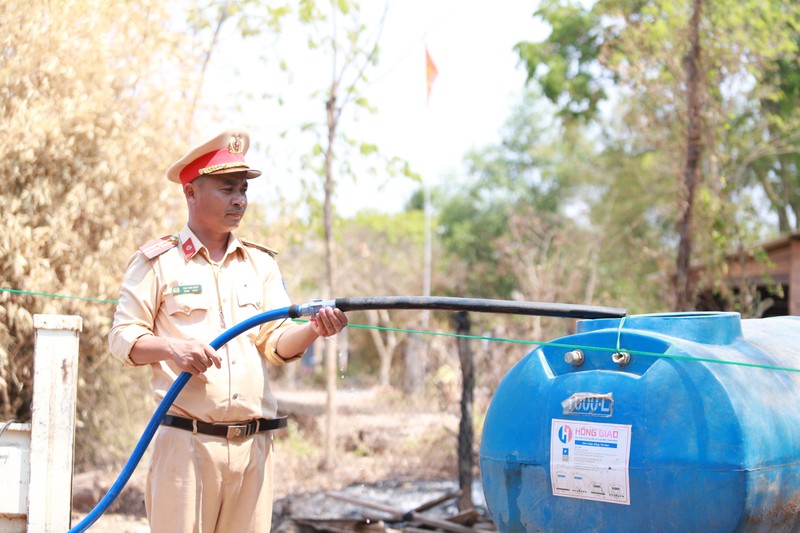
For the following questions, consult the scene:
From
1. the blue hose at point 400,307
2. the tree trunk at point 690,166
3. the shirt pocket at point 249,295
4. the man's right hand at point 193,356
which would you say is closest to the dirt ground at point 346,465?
the shirt pocket at point 249,295

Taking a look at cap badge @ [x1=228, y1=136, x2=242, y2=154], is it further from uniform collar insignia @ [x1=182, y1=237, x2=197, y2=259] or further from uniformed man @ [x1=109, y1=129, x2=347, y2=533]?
uniform collar insignia @ [x1=182, y1=237, x2=197, y2=259]

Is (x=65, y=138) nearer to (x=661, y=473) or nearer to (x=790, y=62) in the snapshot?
(x=661, y=473)

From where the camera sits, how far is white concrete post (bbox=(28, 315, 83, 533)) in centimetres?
351

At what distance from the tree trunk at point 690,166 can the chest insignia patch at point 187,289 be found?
605cm

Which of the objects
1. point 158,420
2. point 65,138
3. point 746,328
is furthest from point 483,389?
point 158,420

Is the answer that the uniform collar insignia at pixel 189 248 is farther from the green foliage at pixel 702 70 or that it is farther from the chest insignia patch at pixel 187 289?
the green foliage at pixel 702 70

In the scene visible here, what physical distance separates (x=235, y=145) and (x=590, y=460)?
5.34ft

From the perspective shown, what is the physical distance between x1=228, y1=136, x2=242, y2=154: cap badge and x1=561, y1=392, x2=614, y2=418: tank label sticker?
1442 mm

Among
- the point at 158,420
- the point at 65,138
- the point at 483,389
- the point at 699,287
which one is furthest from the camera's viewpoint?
the point at 699,287

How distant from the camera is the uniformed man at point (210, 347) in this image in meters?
3.01

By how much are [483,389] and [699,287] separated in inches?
120

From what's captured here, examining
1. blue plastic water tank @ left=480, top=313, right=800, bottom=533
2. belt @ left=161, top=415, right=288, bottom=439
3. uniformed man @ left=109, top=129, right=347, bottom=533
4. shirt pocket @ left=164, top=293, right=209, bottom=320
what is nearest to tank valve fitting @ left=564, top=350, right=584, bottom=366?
blue plastic water tank @ left=480, top=313, right=800, bottom=533

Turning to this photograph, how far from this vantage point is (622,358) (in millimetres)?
2812

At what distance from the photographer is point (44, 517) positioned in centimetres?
351
